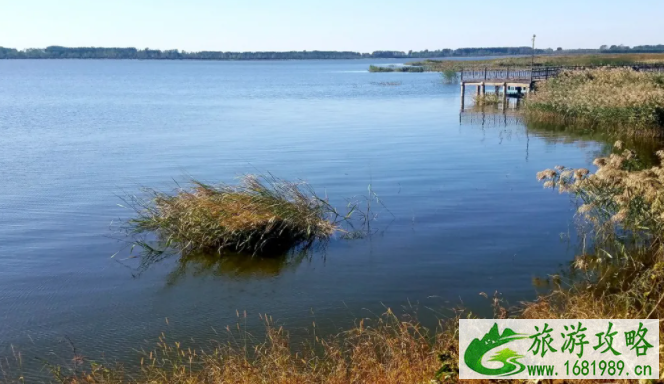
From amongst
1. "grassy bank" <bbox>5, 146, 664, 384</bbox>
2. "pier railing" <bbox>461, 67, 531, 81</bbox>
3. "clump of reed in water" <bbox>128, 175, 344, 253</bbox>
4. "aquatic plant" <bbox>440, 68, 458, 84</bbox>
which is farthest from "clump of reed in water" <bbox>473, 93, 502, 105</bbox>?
"clump of reed in water" <bbox>128, 175, 344, 253</bbox>

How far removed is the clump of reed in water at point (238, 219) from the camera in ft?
38.3

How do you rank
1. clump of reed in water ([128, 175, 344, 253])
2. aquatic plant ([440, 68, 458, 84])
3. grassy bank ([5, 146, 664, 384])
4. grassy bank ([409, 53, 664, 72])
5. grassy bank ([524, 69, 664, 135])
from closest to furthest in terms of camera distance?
grassy bank ([5, 146, 664, 384]), clump of reed in water ([128, 175, 344, 253]), grassy bank ([524, 69, 664, 135]), grassy bank ([409, 53, 664, 72]), aquatic plant ([440, 68, 458, 84])

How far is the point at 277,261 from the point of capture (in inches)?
452

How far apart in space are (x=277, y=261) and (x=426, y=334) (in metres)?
4.71

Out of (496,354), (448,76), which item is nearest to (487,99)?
(448,76)

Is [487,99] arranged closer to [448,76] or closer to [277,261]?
[448,76]

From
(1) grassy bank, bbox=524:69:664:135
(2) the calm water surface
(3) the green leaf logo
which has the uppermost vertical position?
(1) grassy bank, bbox=524:69:664:135

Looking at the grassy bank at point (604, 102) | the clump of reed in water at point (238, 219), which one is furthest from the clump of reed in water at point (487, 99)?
the clump of reed in water at point (238, 219)

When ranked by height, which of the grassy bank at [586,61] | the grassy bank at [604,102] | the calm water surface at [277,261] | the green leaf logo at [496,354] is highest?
the grassy bank at [586,61]

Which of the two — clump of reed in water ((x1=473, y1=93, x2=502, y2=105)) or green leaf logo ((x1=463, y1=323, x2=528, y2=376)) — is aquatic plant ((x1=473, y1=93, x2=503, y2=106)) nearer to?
clump of reed in water ((x1=473, y1=93, x2=502, y2=105))

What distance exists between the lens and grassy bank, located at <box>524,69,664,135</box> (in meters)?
Result: 22.7

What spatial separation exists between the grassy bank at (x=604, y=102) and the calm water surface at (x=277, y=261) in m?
1.64

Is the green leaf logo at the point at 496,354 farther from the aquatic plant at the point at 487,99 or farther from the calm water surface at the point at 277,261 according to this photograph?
the aquatic plant at the point at 487,99

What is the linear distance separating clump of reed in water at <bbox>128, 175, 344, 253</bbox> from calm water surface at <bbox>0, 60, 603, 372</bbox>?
1.63 ft
